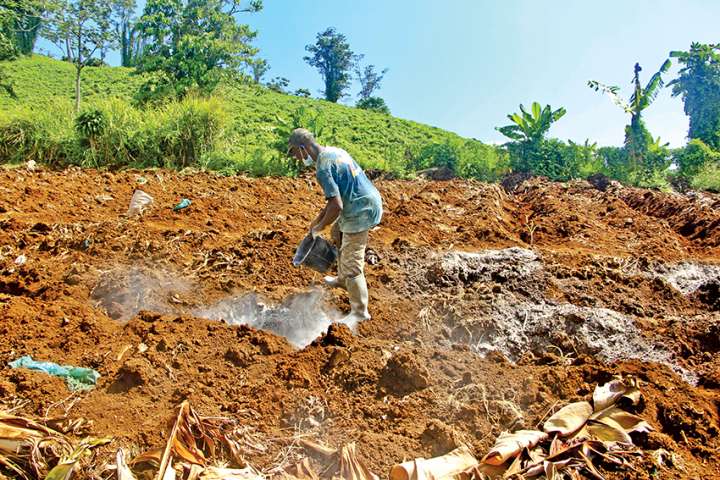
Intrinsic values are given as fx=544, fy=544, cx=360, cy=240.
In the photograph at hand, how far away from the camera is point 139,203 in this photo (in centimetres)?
799

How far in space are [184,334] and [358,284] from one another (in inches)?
62.7

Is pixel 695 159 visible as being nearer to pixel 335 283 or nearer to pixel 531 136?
pixel 531 136

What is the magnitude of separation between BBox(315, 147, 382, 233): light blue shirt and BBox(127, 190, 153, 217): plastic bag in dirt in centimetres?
419

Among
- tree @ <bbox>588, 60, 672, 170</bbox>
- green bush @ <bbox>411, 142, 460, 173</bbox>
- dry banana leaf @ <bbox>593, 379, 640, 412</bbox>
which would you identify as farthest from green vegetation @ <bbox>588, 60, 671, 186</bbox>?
dry banana leaf @ <bbox>593, 379, 640, 412</bbox>

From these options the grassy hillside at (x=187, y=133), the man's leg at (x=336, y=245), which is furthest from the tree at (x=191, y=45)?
the man's leg at (x=336, y=245)

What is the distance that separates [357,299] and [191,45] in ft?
50.1

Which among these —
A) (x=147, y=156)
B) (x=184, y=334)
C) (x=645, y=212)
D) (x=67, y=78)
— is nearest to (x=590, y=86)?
(x=645, y=212)

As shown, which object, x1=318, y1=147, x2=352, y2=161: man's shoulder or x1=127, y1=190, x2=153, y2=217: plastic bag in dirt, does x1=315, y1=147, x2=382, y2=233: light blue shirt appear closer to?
x1=318, y1=147, x2=352, y2=161: man's shoulder

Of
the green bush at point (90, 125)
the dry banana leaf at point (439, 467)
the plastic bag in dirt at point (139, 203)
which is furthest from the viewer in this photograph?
the green bush at point (90, 125)

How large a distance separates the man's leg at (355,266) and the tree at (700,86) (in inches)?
1218

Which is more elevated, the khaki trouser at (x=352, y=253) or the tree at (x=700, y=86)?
the tree at (x=700, y=86)

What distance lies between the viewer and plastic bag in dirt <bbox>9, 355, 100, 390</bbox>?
3.44 metres

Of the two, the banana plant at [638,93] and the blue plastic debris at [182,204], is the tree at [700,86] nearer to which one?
the banana plant at [638,93]

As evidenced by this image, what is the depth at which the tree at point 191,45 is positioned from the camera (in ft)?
57.6
